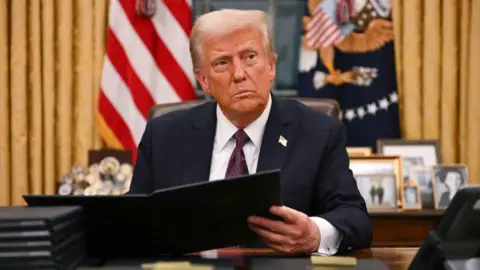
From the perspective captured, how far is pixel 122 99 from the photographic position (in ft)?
11.8

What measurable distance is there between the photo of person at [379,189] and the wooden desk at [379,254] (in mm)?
1536

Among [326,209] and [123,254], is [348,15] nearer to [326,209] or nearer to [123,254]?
[326,209]

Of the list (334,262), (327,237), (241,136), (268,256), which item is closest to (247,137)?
(241,136)

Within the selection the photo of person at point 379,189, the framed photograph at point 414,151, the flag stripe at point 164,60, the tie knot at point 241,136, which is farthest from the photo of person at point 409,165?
the tie knot at point 241,136

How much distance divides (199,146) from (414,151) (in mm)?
1714

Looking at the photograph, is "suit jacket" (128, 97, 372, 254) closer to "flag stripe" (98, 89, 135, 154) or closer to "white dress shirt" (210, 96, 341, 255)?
"white dress shirt" (210, 96, 341, 255)

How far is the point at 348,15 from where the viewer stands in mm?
3549

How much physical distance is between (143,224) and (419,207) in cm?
208

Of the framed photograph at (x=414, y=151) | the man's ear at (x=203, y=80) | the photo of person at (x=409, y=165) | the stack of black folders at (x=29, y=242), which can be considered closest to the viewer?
the stack of black folders at (x=29, y=242)

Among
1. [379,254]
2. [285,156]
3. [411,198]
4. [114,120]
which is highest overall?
[114,120]

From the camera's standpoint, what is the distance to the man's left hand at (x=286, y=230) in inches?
57.0

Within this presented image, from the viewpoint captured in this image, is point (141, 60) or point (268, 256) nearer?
point (268, 256)

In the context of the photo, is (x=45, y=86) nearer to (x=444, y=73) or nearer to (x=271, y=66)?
(x=271, y=66)

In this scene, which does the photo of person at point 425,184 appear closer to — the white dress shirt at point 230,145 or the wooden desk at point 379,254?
the white dress shirt at point 230,145
